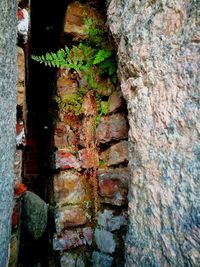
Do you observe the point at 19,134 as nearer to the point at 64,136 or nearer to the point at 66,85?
the point at 64,136

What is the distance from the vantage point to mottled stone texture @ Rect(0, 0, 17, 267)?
0.85 m

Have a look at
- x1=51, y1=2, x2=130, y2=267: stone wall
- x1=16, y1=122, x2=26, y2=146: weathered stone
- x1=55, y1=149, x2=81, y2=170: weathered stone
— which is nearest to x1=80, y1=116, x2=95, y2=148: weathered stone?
x1=51, y1=2, x2=130, y2=267: stone wall

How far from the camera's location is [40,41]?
2189 mm

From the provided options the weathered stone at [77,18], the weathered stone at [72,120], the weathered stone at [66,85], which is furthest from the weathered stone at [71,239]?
the weathered stone at [77,18]

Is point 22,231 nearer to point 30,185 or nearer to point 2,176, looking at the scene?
point 2,176

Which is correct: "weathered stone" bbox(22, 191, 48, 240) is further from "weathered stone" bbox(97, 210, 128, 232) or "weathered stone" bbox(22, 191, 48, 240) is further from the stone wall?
"weathered stone" bbox(97, 210, 128, 232)

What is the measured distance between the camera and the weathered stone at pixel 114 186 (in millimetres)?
1476

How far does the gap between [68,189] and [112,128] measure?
440 millimetres

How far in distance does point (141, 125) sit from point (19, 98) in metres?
0.57

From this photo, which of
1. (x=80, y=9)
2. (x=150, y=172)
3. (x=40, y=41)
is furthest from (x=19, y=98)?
(x=40, y=41)

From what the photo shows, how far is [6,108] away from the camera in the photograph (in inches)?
34.9

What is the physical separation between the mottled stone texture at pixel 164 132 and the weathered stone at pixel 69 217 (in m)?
0.48

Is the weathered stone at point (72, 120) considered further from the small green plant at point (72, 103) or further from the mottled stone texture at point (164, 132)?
the mottled stone texture at point (164, 132)

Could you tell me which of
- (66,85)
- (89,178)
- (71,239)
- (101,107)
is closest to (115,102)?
(101,107)
